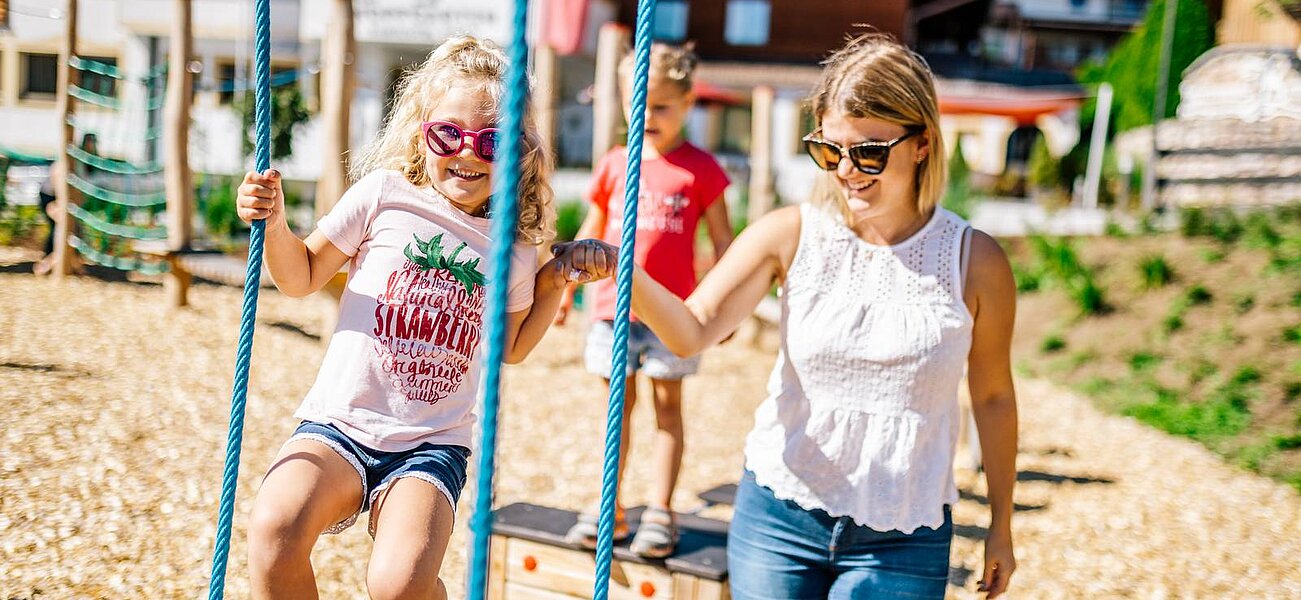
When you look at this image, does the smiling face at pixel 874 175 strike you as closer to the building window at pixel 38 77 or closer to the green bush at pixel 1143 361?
the green bush at pixel 1143 361

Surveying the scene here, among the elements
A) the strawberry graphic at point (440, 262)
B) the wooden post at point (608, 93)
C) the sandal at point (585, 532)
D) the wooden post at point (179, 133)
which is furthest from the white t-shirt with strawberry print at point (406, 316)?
the wooden post at point (179, 133)

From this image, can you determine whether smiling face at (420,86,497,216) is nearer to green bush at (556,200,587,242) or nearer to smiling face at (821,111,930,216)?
smiling face at (821,111,930,216)

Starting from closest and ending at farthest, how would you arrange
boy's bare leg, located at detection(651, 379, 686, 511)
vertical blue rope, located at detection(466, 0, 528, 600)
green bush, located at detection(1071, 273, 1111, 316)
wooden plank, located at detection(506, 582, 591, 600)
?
vertical blue rope, located at detection(466, 0, 528, 600), wooden plank, located at detection(506, 582, 591, 600), boy's bare leg, located at detection(651, 379, 686, 511), green bush, located at detection(1071, 273, 1111, 316)

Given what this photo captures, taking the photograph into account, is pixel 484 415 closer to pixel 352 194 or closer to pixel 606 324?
pixel 352 194

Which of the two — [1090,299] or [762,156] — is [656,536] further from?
[1090,299]

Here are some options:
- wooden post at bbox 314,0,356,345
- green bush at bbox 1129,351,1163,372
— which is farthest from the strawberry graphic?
green bush at bbox 1129,351,1163,372

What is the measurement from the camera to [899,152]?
2.28m

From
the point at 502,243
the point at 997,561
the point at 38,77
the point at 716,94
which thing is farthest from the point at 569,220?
the point at 716,94

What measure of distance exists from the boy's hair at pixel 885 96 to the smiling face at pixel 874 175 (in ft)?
0.05

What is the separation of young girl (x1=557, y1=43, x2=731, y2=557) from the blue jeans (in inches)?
43.2

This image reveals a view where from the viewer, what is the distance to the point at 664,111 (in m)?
3.71

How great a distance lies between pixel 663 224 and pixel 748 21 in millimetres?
25768

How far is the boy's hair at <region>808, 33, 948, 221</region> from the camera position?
226cm

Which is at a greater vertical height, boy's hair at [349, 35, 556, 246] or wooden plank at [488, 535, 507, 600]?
boy's hair at [349, 35, 556, 246]
